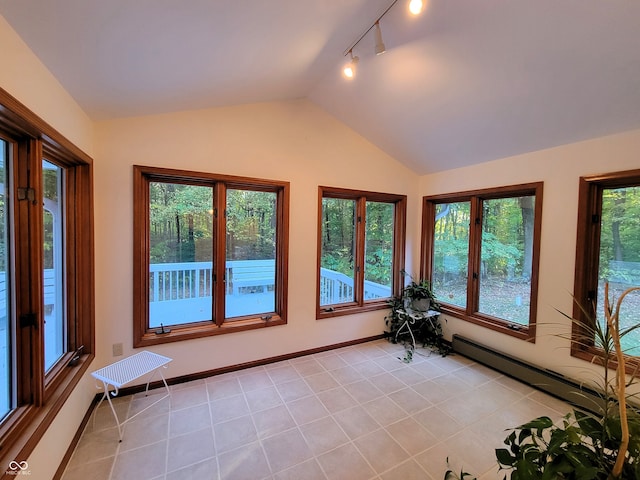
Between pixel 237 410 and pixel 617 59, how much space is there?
3.61 meters

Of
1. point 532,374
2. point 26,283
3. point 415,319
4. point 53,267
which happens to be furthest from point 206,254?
point 532,374

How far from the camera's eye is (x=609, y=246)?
2346 mm

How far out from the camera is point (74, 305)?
2107 mm

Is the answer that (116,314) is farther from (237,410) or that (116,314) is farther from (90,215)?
(237,410)

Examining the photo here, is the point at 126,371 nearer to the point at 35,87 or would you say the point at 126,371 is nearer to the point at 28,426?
the point at 28,426

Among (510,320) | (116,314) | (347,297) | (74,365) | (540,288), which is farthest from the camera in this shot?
(347,297)

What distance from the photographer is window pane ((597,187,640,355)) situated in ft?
7.28

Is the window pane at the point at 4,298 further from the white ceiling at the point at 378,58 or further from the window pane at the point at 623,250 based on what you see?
the window pane at the point at 623,250

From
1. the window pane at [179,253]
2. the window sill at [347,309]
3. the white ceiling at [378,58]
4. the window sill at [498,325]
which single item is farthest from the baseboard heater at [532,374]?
the window pane at [179,253]

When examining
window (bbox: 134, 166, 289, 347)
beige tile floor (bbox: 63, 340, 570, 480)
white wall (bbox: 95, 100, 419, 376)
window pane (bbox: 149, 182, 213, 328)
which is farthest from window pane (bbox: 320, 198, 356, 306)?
window pane (bbox: 149, 182, 213, 328)

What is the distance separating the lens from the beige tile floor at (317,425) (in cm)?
171

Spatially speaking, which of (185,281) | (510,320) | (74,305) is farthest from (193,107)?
(510,320)

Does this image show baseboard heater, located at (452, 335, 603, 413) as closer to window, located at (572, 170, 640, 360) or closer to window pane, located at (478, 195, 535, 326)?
window, located at (572, 170, 640, 360)

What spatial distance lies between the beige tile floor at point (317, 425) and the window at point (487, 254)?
725mm
